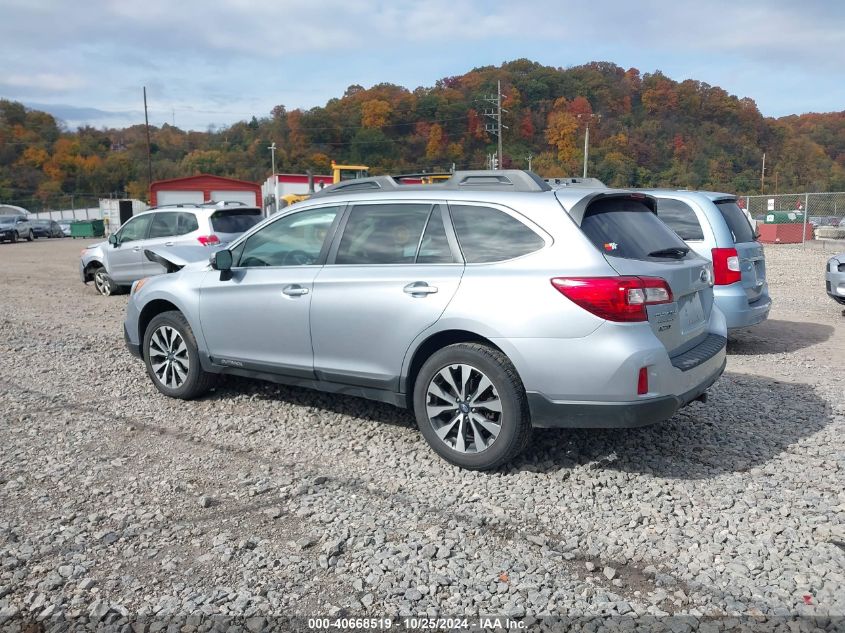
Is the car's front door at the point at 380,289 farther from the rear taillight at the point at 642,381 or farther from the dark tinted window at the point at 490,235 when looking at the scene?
the rear taillight at the point at 642,381

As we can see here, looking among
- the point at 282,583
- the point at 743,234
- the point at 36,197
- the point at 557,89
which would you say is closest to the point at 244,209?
the point at 743,234

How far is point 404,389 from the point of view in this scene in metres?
4.86

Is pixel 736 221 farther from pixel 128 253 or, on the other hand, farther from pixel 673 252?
pixel 128 253

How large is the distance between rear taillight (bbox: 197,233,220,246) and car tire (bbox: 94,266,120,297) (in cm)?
287

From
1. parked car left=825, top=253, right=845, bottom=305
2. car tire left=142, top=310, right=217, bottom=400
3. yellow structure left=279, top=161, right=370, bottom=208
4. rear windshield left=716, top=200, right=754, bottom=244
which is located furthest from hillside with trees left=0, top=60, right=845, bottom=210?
car tire left=142, top=310, right=217, bottom=400

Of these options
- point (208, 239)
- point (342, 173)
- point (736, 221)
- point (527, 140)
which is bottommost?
point (208, 239)

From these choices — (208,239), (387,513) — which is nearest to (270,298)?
(387,513)

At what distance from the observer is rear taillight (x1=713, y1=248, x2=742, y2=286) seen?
764 cm

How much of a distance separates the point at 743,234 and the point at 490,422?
5029mm

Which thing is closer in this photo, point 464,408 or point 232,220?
point 464,408

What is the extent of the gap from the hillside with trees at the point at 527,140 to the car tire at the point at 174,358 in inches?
2112

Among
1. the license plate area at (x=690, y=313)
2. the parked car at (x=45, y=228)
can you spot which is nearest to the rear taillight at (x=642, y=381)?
the license plate area at (x=690, y=313)

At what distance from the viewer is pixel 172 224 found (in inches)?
523

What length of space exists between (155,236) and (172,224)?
50 cm
